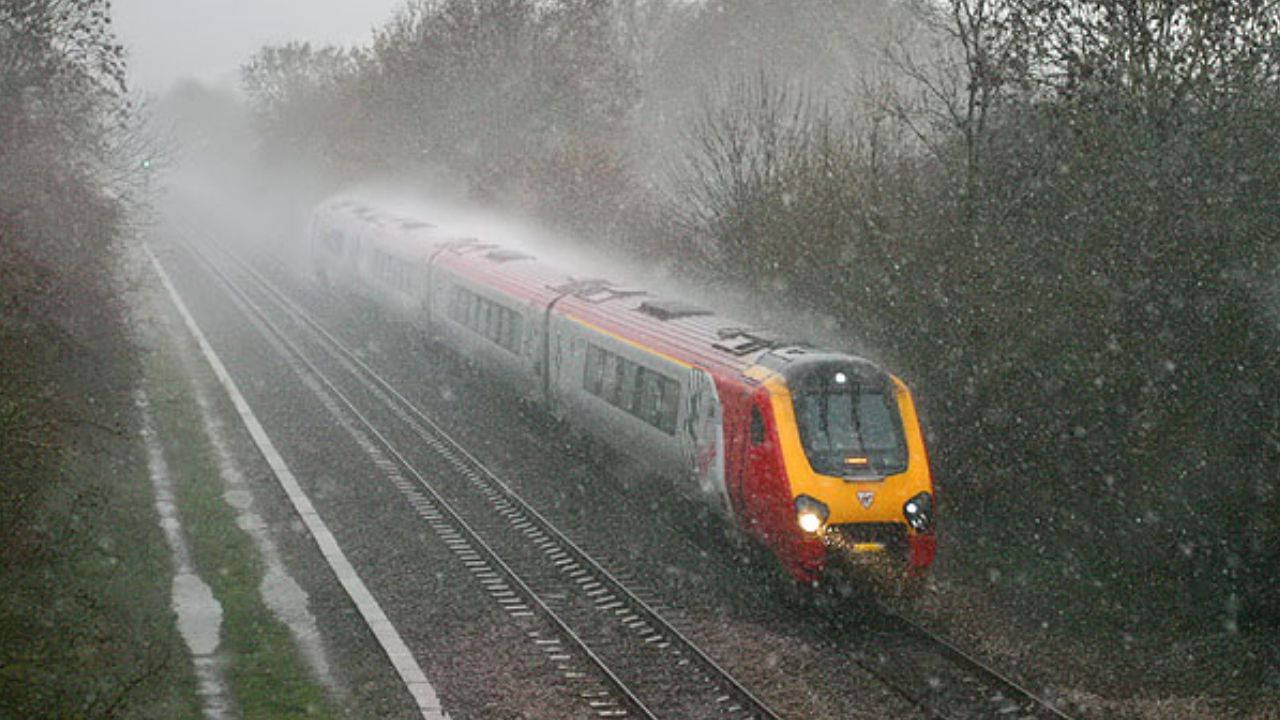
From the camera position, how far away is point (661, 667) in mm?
12727

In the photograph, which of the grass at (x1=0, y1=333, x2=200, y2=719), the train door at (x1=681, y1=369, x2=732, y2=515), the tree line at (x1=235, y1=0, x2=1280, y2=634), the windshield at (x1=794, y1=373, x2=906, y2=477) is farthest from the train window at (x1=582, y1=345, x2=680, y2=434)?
the grass at (x1=0, y1=333, x2=200, y2=719)

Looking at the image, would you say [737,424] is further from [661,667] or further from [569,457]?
[569,457]

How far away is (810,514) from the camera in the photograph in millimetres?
13445

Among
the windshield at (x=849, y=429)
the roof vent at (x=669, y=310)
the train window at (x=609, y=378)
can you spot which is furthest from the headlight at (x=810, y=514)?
the train window at (x=609, y=378)

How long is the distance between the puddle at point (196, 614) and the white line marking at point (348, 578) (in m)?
1.53

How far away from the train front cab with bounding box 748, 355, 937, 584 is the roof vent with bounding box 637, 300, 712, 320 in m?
3.86

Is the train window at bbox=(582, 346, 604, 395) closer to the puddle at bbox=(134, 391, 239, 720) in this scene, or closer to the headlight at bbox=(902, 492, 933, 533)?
the puddle at bbox=(134, 391, 239, 720)

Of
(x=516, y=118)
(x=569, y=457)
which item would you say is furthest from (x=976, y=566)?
(x=516, y=118)

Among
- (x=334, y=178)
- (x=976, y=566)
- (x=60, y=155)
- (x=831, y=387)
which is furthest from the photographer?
(x=334, y=178)

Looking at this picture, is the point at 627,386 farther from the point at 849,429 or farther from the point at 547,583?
the point at 849,429

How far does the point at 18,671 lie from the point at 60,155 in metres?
20.1

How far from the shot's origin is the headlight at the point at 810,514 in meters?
13.4

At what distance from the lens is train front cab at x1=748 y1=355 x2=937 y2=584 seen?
13492 mm

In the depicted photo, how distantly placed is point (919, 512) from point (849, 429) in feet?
3.79
